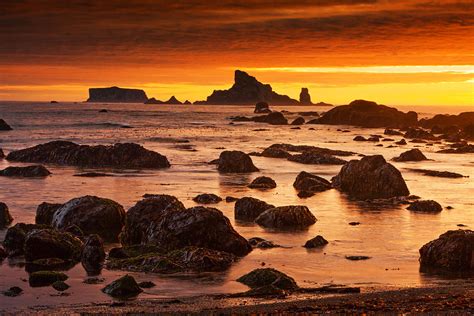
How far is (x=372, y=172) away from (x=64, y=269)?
2275cm

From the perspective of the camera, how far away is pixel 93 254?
23.7 metres

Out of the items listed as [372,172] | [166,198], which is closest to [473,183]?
[372,172]

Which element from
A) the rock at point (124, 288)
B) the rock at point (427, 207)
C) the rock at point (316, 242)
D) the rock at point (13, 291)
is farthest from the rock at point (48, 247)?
the rock at point (427, 207)

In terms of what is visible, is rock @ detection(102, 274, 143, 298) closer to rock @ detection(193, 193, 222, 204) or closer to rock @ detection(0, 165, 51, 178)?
rock @ detection(193, 193, 222, 204)

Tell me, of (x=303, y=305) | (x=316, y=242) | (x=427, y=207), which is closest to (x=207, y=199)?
(x=427, y=207)

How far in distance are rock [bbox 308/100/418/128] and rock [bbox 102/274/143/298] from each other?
13211 cm

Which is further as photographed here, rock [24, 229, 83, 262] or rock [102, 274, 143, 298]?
rock [24, 229, 83, 262]

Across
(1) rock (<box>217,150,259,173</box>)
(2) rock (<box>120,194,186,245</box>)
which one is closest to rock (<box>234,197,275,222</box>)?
(2) rock (<box>120,194,186,245</box>)

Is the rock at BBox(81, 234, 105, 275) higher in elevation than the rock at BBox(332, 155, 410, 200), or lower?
lower

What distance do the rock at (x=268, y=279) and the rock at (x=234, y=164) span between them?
105ft

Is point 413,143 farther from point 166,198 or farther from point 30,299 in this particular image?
point 30,299

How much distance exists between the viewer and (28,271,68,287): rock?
21.0 m

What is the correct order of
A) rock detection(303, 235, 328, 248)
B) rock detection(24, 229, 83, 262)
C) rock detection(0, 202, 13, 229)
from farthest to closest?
rock detection(0, 202, 13, 229)
rock detection(303, 235, 328, 248)
rock detection(24, 229, 83, 262)

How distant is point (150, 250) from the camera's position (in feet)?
81.6
